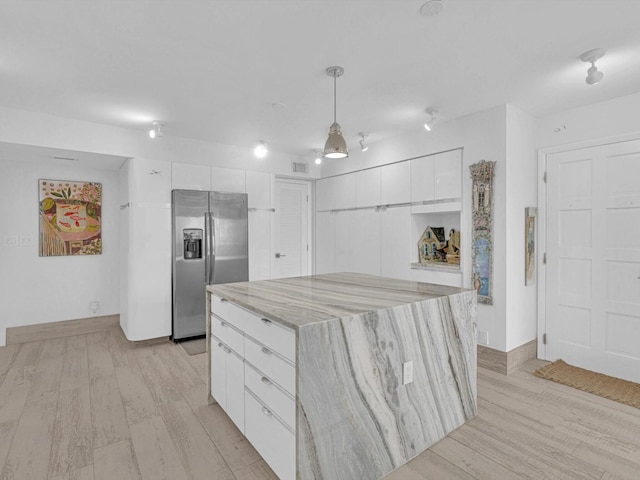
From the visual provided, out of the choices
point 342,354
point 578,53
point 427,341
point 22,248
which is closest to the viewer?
point 342,354

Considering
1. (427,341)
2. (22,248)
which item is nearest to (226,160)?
(22,248)

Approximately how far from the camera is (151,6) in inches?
73.4

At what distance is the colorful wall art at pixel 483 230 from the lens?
3363mm

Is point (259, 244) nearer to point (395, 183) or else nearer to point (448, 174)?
point (395, 183)

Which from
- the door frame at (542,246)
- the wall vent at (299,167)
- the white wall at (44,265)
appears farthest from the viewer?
the wall vent at (299,167)

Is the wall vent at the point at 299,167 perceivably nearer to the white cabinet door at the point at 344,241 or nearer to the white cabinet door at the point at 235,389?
the white cabinet door at the point at 344,241

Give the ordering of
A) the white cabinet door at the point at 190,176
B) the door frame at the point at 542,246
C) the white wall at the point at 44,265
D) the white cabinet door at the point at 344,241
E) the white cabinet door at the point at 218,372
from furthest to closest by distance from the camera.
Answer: the white cabinet door at the point at 344,241
the white cabinet door at the point at 190,176
the white wall at the point at 44,265
the door frame at the point at 542,246
the white cabinet door at the point at 218,372

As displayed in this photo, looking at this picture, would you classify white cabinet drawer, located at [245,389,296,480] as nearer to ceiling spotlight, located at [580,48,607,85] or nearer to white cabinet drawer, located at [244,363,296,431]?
white cabinet drawer, located at [244,363,296,431]

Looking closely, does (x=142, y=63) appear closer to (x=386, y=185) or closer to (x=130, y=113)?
(x=130, y=113)

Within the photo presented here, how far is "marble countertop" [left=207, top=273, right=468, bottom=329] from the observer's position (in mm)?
1747

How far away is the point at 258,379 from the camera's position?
193 cm

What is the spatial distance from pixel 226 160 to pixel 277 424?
3663 mm

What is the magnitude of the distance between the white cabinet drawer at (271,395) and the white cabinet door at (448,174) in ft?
9.04

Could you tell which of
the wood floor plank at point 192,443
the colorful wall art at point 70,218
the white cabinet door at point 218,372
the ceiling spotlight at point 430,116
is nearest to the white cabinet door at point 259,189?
the colorful wall art at point 70,218
